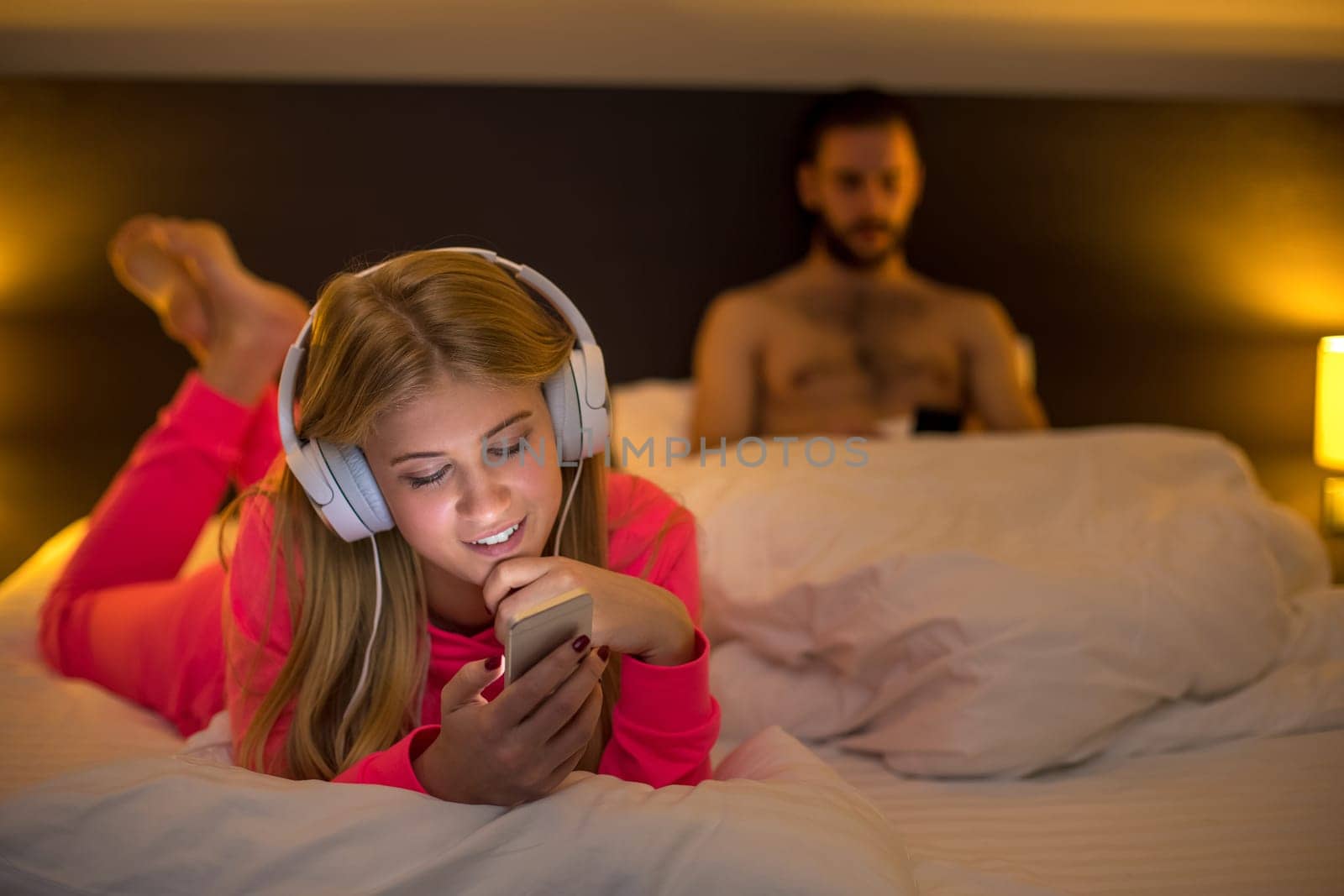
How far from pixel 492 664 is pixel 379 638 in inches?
8.5

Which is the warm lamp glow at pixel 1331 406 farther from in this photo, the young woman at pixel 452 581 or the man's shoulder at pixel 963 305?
the young woman at pixel 452 581

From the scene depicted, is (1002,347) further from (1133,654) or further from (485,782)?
(485,782)

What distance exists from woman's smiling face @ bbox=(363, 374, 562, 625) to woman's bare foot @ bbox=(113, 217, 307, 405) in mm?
650

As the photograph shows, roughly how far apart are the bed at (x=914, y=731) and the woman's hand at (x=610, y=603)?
0.33 feet

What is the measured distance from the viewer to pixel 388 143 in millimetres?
1848

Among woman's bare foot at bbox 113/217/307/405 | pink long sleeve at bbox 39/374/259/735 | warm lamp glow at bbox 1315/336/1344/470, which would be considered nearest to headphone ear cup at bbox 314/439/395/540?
pink long sleeve at bbox 39/374/259/735

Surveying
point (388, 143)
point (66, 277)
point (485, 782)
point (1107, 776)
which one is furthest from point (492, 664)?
point (66, 277)

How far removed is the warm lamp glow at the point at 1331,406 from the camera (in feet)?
6.16

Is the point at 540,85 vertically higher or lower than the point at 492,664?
higher

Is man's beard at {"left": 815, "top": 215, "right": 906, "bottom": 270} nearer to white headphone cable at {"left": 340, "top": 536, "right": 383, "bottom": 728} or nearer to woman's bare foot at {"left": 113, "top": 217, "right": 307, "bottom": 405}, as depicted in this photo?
woman's bare foot at {"left": 113, "top": 217, "right": 307, "bottom": 405}

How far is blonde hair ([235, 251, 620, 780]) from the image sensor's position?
0.76 m

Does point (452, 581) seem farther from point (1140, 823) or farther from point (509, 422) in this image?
point (1140, 823)

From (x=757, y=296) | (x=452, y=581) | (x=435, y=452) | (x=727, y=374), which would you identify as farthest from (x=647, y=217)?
(x=435, y=452)

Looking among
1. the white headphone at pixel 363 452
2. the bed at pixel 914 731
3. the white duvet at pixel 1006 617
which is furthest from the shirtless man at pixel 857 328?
the white headphone at pixel 363 452
